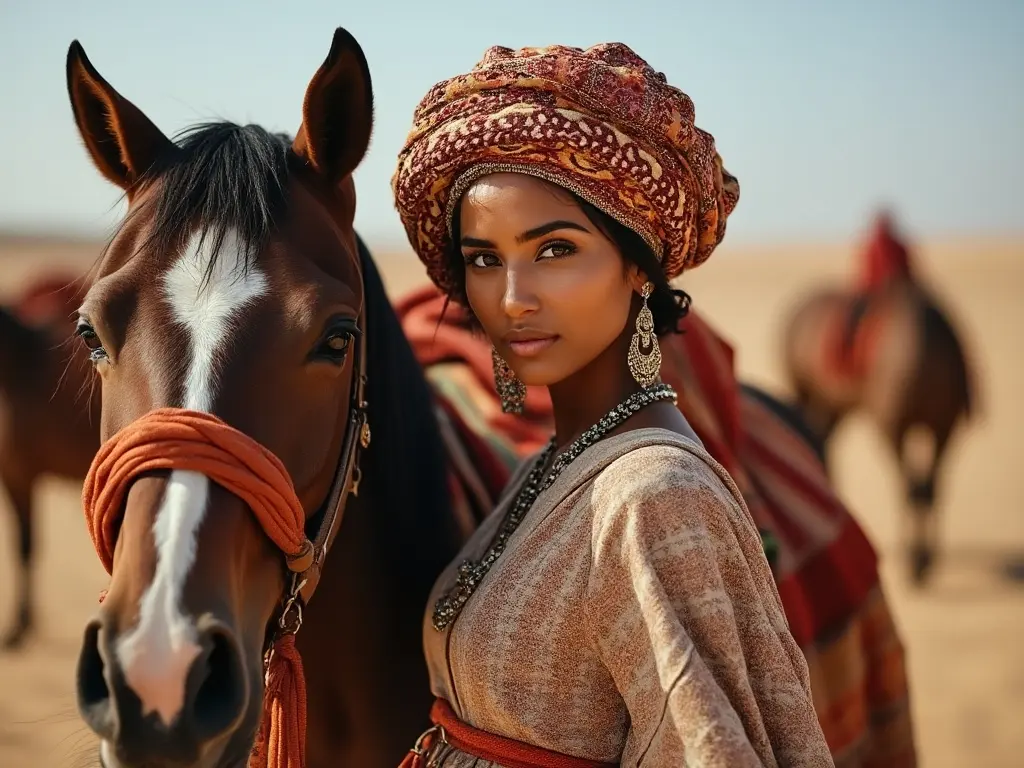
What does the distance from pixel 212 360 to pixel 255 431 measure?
4.8 inches

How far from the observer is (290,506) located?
4.56ft

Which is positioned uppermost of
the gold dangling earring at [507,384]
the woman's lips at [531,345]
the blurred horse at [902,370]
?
the blurred horse at [902,370]

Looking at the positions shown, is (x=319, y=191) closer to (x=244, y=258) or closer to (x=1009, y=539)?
(x=244, y=258)

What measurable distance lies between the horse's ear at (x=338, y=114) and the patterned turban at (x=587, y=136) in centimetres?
11

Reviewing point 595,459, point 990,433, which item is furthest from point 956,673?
point 990,433

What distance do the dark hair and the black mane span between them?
349mm

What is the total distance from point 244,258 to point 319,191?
0.97ft

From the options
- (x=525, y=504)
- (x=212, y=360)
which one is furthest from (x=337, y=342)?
(x=525, y=504)

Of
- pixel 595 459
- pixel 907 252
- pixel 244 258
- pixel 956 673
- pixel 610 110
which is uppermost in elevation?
pixel 907 252

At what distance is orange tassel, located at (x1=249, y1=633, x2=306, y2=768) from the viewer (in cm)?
159

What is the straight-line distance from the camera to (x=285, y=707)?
63.0 inches

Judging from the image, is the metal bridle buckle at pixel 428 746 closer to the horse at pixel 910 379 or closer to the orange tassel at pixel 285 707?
the orange tassel at pixel 285 707

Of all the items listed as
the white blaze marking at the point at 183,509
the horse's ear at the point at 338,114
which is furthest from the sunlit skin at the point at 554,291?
the white blaze marking at the point at 183,509

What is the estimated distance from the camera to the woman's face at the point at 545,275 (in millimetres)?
1598
